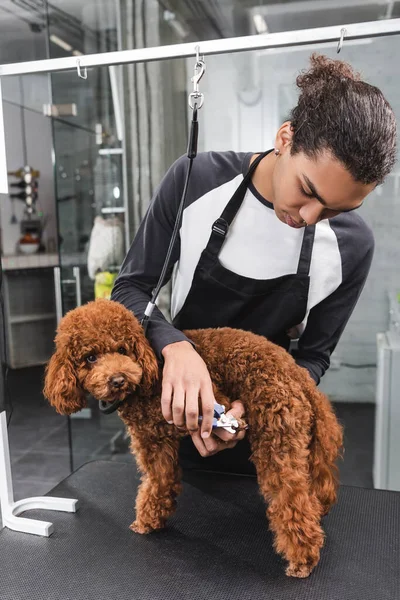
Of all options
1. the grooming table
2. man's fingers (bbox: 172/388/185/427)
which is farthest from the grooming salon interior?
man's fingers (bbox: 172/388/185/427)

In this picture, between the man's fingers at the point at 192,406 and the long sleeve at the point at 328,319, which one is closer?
the man's fingers at the point at 192,406

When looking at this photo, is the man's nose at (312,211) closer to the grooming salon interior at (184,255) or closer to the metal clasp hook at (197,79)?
the grooming salon interior at (184,255)

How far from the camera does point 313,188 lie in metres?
0.73

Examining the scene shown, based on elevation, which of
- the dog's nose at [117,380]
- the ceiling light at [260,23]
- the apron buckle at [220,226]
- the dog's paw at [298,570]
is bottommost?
the dog's paw at [298,570]

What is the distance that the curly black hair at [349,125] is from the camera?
679 millimetres

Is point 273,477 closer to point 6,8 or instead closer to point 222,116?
point 222,116

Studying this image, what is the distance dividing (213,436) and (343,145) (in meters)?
0.48

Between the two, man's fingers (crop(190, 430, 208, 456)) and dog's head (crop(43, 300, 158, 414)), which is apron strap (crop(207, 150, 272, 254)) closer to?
dog's head (crop(43, 300, 158, 414))

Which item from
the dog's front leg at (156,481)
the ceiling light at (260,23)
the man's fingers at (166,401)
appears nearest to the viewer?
the man's fingers at (166,401)

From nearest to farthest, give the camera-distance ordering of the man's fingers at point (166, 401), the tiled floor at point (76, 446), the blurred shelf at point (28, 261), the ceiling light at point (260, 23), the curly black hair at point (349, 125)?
the curly black hair at point (349, 125), the man's fingers at point (166, 401), the tiled floor at point (76, 446), the ceiling light at point (260, 23), the blurred shelf at point (28, 261)

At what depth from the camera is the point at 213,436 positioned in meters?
0.81

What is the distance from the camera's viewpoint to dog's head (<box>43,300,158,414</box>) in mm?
774

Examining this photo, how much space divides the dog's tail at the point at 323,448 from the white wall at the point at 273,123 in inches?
72.7

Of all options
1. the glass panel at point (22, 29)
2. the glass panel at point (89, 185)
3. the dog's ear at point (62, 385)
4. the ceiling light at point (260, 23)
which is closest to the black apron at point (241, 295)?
the dog's ear at point (62, 385)
